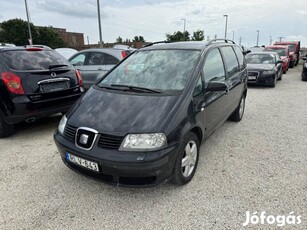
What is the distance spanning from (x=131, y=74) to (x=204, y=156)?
5.36ft

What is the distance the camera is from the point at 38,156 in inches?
143

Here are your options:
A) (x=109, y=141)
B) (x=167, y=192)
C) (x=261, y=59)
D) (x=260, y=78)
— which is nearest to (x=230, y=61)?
(x=167, y=192)

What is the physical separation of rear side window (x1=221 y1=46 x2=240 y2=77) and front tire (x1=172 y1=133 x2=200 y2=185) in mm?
1757

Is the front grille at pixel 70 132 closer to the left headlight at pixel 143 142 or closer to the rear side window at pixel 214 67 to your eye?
the left headlight at pixel 143 142

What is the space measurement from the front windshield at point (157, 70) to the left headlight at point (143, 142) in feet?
2.43

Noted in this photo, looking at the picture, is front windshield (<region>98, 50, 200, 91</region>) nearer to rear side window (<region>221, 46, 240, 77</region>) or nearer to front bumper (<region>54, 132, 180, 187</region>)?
front bumper (<region>54, 132, 180, 187</region>)

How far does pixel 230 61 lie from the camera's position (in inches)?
166

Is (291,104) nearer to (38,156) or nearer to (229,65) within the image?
(229,65)

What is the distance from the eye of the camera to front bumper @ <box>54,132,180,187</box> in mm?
2256

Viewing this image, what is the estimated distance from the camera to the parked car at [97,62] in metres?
6.79

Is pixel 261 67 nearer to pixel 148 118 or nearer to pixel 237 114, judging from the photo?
pixel 237 114

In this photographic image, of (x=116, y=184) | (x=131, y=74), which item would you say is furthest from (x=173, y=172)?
(x=131, y=74)

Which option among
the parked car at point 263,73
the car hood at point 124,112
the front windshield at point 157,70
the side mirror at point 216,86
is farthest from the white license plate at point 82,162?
the parked car at point 263,73

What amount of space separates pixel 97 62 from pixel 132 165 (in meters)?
5.37
